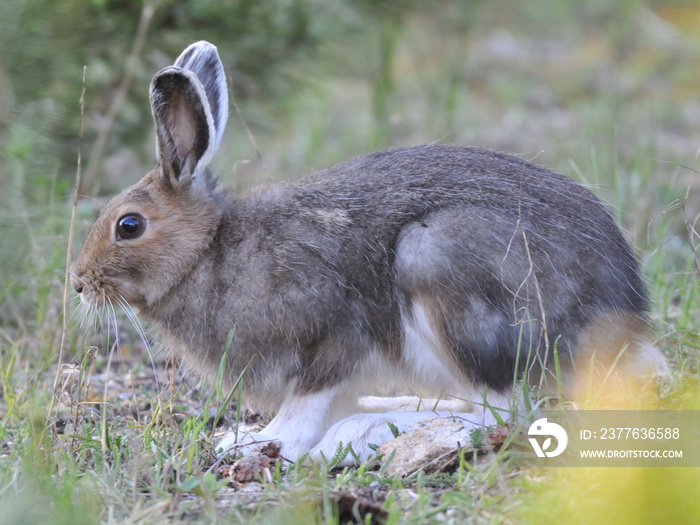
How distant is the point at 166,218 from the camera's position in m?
4.79

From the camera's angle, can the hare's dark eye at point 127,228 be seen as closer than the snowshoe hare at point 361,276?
No

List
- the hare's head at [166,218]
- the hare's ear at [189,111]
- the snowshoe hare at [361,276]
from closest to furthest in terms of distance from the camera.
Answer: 1. the snowshoe hare at [361,276]
2. the hare's ear at [189,111]
3. the hare's head at [166,218]

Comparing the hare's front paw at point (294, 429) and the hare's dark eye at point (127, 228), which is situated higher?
the hare's dark eye at point (127, 228)

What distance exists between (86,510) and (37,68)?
15.3ft

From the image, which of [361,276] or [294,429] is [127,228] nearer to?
[361,276]

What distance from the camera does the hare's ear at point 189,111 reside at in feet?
14.8

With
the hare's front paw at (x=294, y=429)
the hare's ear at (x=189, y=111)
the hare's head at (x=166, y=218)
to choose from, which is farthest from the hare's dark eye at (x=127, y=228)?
the hare's front paw at (x=294, y=429)

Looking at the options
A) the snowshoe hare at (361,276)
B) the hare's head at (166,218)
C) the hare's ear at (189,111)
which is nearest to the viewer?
the snowshoe hare at (361,276)

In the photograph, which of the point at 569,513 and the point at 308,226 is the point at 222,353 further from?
the point at 569,513

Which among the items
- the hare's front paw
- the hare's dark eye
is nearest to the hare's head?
the hare's dark eye

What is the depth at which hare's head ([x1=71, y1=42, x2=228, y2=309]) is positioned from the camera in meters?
4.68

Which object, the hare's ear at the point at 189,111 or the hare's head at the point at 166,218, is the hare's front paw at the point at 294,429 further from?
the hare's ear at the point at 189,111

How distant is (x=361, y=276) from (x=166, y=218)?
3.53 ft

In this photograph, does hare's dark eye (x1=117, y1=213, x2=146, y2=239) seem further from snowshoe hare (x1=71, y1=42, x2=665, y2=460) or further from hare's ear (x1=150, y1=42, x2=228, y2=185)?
hare's ear (x1=150, y1=42, x2=228, y2=185)
